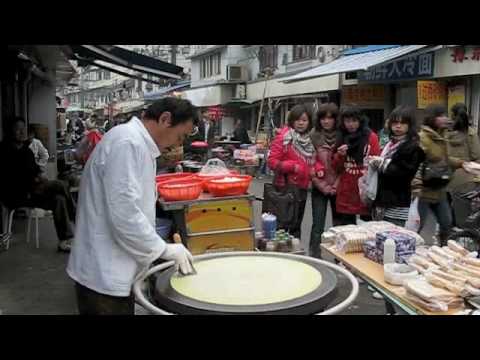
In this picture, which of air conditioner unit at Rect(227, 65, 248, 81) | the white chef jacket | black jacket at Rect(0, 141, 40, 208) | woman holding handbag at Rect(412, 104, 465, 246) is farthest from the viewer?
air conditioner unit at Rect(227, 65, 248, 81)

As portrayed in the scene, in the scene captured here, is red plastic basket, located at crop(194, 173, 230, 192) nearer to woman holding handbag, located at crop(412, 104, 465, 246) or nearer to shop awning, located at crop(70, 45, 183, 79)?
woman holding handbag, located at crop(412, 104, 465, 246)

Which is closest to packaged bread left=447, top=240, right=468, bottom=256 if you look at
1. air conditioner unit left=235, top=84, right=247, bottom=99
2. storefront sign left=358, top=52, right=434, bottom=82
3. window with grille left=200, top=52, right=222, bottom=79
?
storefront sign left=358, top=52, right=434, bottom=82

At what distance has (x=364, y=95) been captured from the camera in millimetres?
13195

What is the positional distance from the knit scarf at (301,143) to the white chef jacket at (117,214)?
316 cm

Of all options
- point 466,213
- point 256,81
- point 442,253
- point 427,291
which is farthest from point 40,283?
point 256,81

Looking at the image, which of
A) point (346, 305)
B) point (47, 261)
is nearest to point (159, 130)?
point (346, 305)

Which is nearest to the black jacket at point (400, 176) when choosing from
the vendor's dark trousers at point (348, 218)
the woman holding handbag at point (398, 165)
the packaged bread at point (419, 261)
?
the woman holding handbag at point (398, 165)

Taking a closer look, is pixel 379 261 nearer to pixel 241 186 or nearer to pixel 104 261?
pixel 241 186

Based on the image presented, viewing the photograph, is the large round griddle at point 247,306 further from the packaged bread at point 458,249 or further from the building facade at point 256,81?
the building facade at point 256,81

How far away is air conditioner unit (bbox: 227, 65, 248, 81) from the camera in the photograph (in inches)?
1017

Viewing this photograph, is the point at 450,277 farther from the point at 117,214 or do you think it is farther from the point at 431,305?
the point at 117,214

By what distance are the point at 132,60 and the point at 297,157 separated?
5.40m

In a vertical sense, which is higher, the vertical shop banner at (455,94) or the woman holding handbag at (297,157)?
the vertical shop banner at (455,94)

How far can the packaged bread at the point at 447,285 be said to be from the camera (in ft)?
8.76
